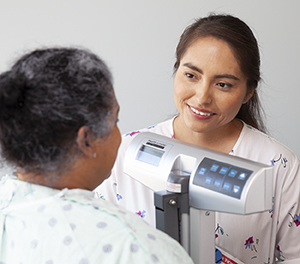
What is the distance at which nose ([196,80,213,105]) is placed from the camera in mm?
1379

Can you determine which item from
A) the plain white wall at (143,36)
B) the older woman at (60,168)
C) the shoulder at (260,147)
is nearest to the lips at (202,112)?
the shoulder at (260,147)

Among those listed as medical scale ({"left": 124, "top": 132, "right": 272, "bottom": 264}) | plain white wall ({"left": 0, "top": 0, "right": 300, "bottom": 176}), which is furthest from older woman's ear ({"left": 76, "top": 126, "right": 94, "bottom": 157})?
plain white wall ({"left": 0, "top": 0, "right": 300, "bottom": 176})

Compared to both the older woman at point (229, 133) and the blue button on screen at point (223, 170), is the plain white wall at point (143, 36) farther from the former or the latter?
the blue button on screen at point (223, 170)

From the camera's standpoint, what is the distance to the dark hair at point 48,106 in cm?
80

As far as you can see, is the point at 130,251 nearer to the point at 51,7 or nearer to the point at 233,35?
the point at 233,35

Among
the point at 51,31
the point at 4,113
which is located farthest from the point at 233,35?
the point at 51,31

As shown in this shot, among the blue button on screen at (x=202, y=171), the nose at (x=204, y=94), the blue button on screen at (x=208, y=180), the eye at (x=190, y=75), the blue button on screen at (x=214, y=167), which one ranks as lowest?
the blue button on screen at (x=208, y=180)

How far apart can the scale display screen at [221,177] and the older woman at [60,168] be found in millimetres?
157

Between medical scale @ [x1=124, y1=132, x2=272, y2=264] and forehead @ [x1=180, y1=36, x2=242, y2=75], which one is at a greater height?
forehead @ [x1=180, y1=36, x2=242, y2=75]

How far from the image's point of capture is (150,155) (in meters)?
1.08

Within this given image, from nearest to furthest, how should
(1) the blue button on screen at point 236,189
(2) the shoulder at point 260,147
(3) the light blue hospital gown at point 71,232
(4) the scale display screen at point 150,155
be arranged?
(3) the light blue hospital gown at point 71,232, (1) the blue button on screen at point 236,189, (4) the scale display screen at point 150,155, (2) the shoulder at point 260,147

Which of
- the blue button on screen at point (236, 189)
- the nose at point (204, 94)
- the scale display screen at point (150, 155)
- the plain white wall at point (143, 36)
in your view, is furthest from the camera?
the plain white wall at point (143, 36)

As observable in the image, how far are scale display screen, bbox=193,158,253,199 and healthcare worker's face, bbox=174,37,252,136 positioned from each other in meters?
0.48

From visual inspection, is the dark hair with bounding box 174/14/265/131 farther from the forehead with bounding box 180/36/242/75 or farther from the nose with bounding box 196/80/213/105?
the nose with bounding box 196/80/213/105
